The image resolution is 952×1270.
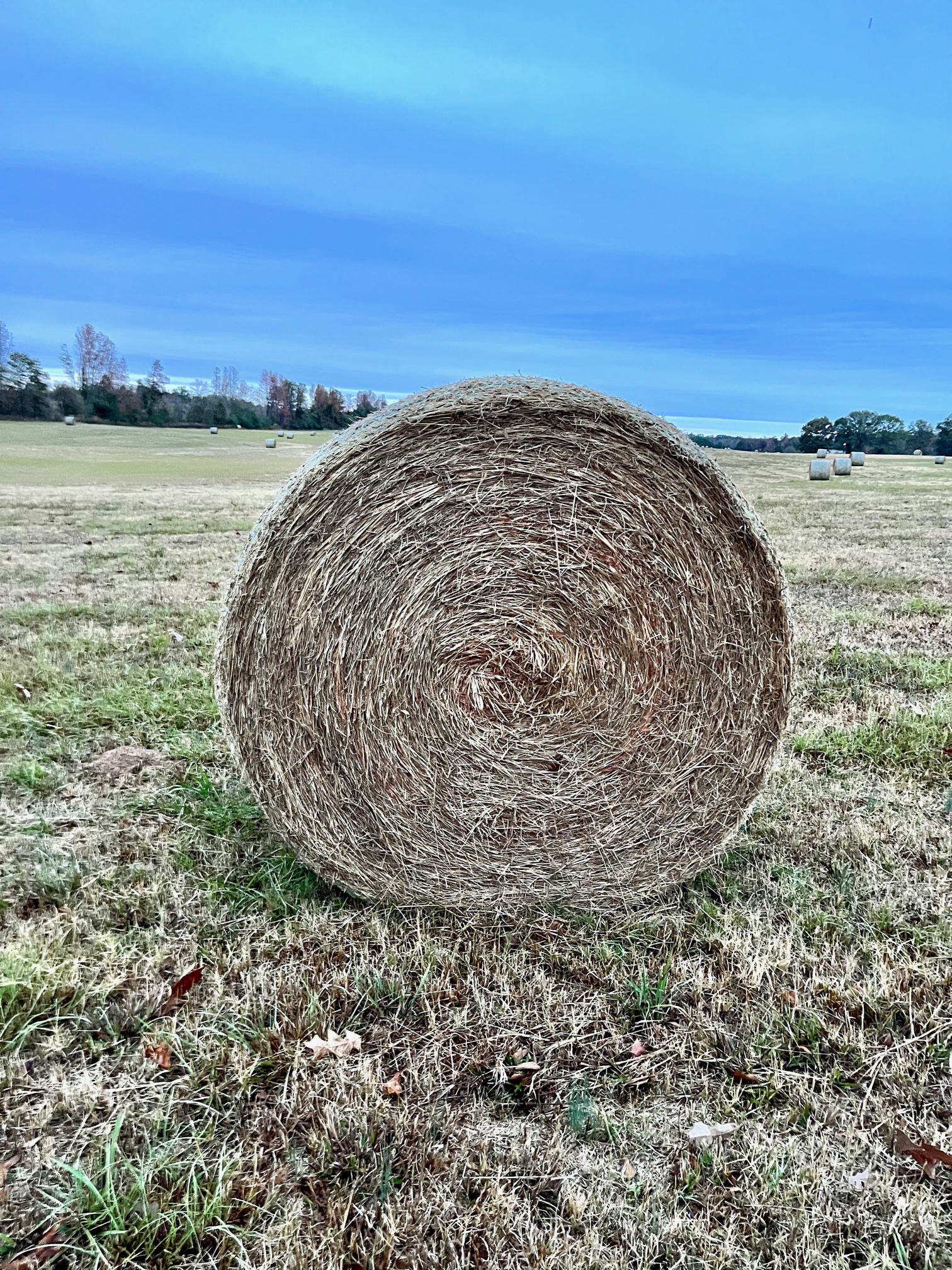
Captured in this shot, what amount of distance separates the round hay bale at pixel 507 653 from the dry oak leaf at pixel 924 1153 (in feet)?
4.32

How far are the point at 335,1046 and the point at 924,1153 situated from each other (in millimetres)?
1697

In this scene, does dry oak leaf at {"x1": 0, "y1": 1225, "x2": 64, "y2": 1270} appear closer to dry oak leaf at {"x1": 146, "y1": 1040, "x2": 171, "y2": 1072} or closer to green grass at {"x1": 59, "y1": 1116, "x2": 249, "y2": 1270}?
green grass at {"x1": 59, "y1": 1116, "x2": 249, "y2": 1270}

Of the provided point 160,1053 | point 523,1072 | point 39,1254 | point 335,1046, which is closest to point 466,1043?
point 523,1072

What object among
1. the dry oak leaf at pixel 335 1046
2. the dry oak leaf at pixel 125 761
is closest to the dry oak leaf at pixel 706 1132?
the dry oak leaf at pixel 335 1046

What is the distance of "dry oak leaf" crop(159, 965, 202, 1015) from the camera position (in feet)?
9.04

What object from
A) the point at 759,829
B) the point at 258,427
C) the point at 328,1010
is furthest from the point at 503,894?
the point at 258,427

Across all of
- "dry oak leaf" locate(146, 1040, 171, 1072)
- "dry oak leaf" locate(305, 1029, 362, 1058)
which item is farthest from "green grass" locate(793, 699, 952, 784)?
"dry oak leaf" locate(146, 1040, 171, 1072)

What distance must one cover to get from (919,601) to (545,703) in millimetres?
6486

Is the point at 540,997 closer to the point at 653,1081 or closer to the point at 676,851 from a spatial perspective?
the point at 653,1081

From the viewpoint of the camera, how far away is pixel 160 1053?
8.38 feet

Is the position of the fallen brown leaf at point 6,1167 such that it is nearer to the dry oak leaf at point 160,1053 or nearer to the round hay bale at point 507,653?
the dry oak leaf at point 160,1053

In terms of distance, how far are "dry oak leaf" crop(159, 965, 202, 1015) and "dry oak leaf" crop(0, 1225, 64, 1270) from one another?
0.77 m

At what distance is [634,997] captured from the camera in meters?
2.84

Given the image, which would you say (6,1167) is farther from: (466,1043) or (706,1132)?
(706,1132)
